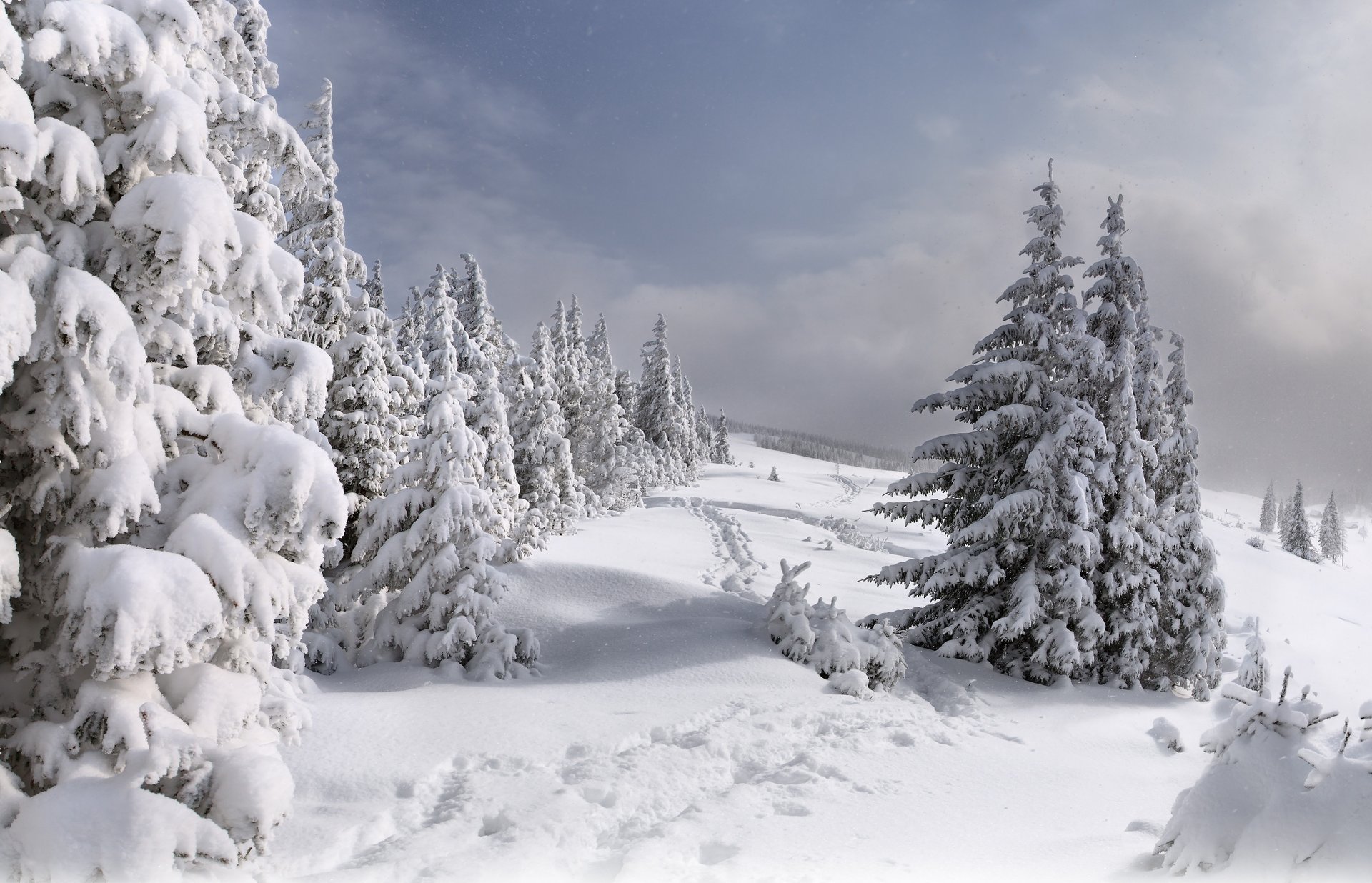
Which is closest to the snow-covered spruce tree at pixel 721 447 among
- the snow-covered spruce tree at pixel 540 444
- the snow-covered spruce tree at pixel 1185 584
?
the snow-covered spruce tree at pixel 540 444

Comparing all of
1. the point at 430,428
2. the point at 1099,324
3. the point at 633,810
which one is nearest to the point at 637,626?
the point at 430,428

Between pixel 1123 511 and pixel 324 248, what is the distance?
18.0 m

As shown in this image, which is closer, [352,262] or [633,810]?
[633,810]

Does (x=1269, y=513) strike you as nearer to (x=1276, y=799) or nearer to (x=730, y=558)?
(x=730, y=558)

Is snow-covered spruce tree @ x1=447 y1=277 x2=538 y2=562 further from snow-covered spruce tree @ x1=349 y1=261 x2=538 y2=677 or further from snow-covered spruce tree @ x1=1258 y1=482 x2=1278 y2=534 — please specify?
snow-covered spruce tree @ x1=1258 y1=482 x2=1278 y2=534

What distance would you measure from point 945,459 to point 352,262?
13.9 m

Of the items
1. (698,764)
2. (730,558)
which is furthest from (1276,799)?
(730,558)

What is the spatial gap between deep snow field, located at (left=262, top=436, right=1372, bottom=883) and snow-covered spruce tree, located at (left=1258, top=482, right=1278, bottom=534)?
138 metres

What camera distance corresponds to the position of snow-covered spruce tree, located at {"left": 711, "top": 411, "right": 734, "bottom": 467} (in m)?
103

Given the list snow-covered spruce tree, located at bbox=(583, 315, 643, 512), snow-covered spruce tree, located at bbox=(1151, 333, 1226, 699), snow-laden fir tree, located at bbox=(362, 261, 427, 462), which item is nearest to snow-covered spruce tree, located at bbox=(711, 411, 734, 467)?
snow-covered spruce tree, located at bbox=(583, 315, 643, 512)

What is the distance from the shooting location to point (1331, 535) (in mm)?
94500

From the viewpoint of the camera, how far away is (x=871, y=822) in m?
6.30

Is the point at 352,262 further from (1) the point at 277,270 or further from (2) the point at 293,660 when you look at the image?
(1) the point at 277,270

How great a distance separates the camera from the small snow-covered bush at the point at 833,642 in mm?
11242
